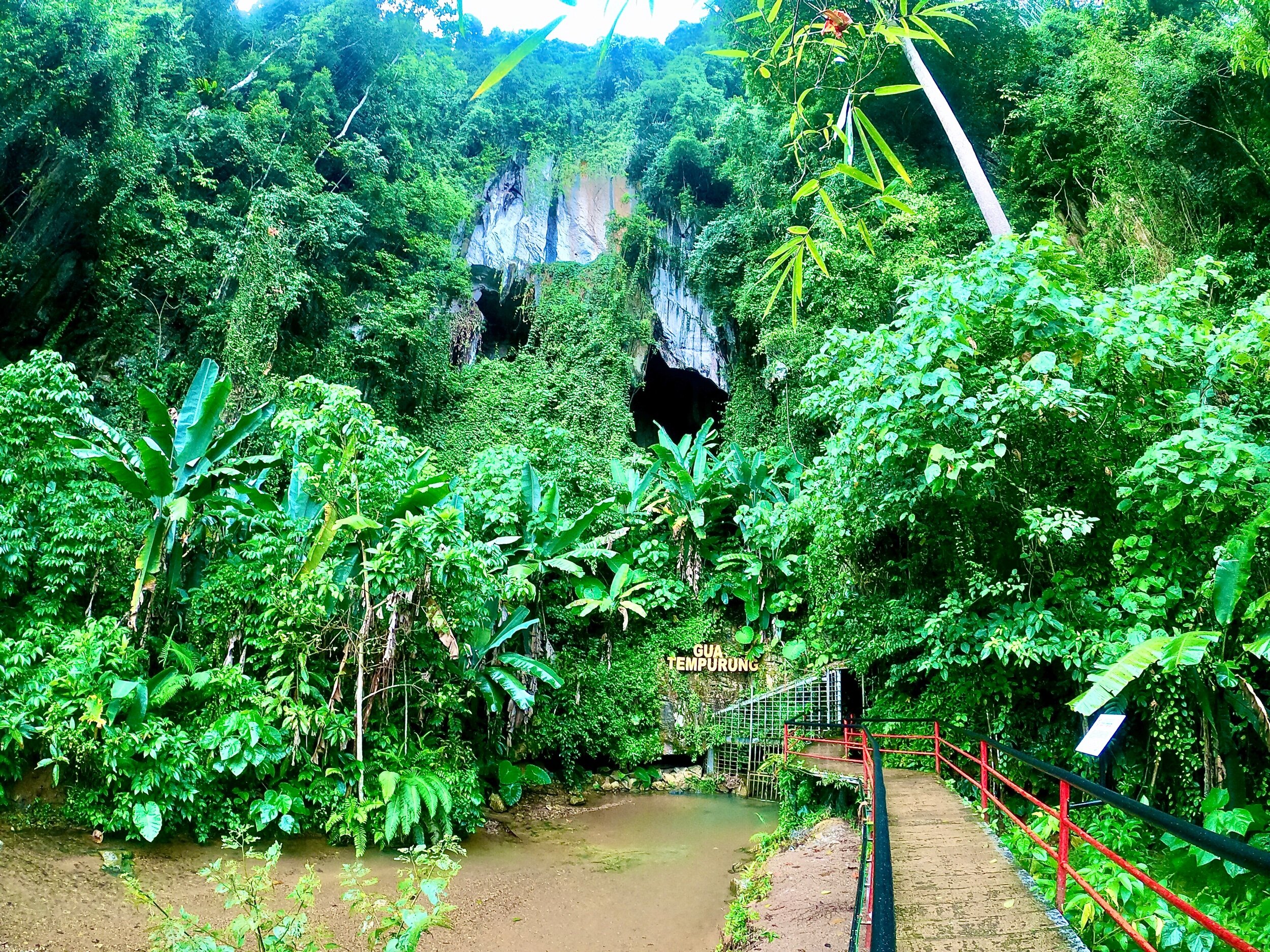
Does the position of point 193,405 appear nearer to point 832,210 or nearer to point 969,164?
point 832,210

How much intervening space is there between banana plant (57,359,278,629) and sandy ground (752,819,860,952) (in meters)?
5.52

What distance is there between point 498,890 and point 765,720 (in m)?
5.00

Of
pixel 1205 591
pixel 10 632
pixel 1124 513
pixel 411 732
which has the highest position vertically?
pixel 1124 513

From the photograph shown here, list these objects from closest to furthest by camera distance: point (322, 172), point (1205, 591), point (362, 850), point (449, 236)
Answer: point (1205, 591), point (362, 850), point (322, 172), point (449, 236)

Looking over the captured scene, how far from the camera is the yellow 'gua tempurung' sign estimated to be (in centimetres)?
1048

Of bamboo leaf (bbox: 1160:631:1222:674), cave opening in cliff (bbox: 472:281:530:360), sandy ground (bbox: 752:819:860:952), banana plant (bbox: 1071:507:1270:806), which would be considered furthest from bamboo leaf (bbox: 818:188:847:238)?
cave opening in cliff (bbox: 472:281:530:360)

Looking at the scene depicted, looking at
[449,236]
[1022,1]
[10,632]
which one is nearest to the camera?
[10,632]

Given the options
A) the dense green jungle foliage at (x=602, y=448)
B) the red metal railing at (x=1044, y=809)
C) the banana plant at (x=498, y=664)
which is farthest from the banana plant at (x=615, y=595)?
the red metal railing at (x=1044, y=809)

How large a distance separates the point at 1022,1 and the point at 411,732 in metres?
14.0

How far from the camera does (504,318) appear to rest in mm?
17266

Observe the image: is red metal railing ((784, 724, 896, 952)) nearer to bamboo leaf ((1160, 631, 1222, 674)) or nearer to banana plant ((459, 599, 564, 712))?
bamboo leaf ((1160, 631, 1222, 674))

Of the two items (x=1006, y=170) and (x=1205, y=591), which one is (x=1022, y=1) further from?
(x=1205, y=591)

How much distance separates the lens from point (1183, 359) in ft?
16.6

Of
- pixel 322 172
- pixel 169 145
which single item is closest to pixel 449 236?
pixel 322 172
